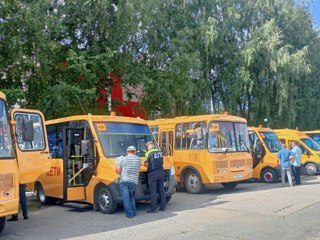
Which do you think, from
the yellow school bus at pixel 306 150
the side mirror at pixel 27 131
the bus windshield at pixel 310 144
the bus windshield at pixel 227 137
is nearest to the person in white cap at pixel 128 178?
the side mirror at pixel 27 131

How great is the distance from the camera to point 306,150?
72.3 ft

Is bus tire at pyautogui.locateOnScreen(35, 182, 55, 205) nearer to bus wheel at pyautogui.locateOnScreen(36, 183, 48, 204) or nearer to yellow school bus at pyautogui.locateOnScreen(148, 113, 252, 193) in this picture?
bus wheel at pyautogui.locateOnScreen(36, 183, 48, 204)

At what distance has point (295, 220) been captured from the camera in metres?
9.28

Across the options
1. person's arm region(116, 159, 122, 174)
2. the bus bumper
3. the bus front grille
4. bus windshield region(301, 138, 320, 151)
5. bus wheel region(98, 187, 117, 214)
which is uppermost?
bus windshield region(301, 138, 320, 151)

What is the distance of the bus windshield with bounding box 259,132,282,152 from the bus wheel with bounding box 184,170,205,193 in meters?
4.81

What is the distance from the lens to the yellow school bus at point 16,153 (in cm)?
772

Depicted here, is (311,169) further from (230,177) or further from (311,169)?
(230,177)

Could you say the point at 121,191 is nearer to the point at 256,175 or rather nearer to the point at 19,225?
the point at 19,225

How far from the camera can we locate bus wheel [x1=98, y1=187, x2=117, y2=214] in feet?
35.1

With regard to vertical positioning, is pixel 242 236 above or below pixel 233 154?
below

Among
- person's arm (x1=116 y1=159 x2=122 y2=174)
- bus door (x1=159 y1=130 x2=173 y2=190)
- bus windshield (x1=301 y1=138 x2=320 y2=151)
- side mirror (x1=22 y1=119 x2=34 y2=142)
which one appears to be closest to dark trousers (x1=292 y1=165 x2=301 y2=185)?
bus door (x1=159 y1=130 x2=173 y2=190)

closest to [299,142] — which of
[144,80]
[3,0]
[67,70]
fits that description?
[144,80]

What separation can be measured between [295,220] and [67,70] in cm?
1176

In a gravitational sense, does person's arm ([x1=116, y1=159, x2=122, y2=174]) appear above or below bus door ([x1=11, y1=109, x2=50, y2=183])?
below
